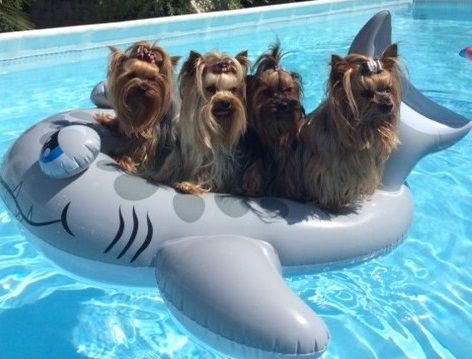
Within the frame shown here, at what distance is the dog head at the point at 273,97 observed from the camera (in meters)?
3.49

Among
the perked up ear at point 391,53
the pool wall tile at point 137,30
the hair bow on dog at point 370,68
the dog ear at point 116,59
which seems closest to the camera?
the hair bow on dog at point 370,68

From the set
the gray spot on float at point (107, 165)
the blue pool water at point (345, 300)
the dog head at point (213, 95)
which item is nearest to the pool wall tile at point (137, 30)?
the blue pool water at point (345, 300)

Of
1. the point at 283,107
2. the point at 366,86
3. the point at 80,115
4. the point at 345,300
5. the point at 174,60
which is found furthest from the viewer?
the point at 345,300

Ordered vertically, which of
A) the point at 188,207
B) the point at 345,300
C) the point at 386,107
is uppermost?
the point at 386,107

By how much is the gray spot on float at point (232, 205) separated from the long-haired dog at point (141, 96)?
52cm

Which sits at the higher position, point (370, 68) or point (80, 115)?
point (370, 68)

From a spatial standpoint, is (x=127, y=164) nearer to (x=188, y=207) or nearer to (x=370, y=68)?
(x=188, y=207)

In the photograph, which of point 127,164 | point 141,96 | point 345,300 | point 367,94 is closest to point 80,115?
point 127,164

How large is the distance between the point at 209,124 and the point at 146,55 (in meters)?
0.53

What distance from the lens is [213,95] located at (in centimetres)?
349

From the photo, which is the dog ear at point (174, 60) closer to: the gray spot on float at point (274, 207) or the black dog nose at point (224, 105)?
the black dog nose at point (224, 105)

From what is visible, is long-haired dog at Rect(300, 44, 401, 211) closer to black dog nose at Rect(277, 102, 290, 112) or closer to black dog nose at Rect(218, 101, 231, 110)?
black dog nose at Rect(277, 102, 290, 112)

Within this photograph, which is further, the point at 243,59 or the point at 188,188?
the point at 188,188

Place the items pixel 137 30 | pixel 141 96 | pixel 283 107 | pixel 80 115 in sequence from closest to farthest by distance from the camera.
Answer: pixel 283 107
pixel 141 96
pixel 80 115
pixel 137 30
